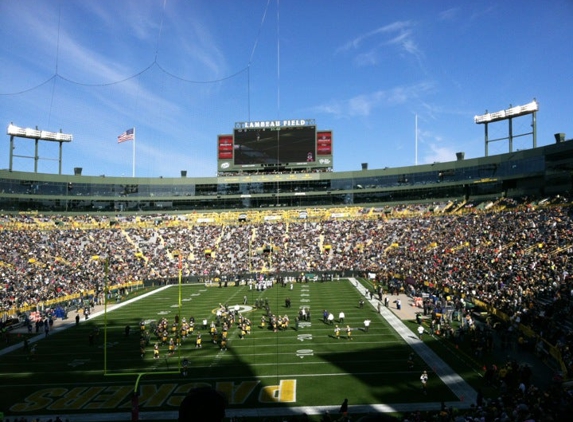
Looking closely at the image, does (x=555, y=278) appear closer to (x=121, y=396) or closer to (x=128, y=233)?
(x=121, y=396)

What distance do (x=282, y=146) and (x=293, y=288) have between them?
87.1 feet

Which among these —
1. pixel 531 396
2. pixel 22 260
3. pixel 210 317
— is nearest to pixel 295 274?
pixel 210 317

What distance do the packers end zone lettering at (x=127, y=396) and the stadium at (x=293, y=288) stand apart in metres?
0.10

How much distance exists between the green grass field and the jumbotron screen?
37659 mm

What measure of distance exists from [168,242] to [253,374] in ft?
151

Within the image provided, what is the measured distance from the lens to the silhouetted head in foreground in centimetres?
202

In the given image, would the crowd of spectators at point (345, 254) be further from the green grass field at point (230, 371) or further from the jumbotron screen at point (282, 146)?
the jumbotron screen at point (282, 146)

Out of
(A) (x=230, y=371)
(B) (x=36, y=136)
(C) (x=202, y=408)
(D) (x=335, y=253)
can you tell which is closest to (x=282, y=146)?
(D) (x=335, y=253)

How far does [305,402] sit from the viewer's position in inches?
651

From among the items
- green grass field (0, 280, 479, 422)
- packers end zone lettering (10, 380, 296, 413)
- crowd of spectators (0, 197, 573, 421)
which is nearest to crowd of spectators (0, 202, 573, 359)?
crowd of spectators (0, 197, 573, 421)

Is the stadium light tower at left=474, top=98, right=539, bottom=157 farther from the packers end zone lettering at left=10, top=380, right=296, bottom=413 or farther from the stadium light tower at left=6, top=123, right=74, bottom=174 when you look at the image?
the stadium light tower at left=6, top=123, right=74, bottom=174

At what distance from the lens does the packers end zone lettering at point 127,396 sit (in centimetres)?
1698

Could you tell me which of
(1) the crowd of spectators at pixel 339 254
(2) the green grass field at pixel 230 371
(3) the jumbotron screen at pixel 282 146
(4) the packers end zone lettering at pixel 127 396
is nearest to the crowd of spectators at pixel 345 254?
(1) the crowd of spectators at pixel 339 254

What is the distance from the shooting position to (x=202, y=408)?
2.04 metres
